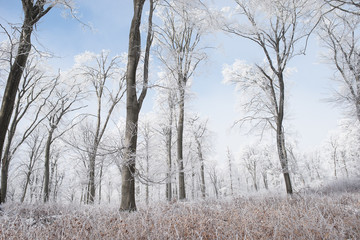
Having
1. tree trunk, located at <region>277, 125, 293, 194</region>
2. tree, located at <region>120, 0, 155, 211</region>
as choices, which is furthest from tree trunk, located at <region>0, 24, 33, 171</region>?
tree trunk, located at <region>277, 125, 293, 194</region>

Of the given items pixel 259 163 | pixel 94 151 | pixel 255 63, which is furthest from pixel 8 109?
pixel 259 163

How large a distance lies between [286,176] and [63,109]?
13.5 m

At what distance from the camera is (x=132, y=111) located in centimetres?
491

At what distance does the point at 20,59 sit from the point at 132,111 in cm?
364

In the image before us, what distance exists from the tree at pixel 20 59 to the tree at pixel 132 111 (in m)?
2.60

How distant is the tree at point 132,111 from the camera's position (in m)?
4.51

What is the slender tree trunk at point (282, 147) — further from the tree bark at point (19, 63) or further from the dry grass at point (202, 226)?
the tree bark at point (19, 63)

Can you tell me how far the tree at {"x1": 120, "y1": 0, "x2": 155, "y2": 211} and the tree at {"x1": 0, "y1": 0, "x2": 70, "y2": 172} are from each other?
2.60 m

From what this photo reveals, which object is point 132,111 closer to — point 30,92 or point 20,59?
point 20,59

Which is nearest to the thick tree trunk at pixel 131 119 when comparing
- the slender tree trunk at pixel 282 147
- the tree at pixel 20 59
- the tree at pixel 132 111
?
the tree at pixel 132 111

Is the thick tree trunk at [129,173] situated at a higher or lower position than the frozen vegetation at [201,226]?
higher

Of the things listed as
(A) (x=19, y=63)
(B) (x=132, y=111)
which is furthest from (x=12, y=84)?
(B) (x=132, y=111)

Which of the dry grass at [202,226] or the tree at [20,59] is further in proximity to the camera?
the tree at [20,59]

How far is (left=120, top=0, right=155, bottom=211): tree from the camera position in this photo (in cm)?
451
